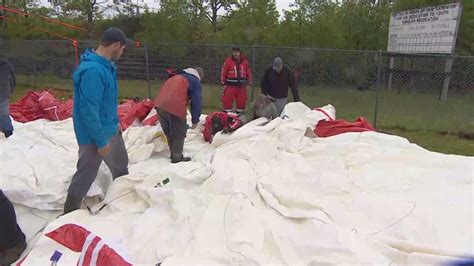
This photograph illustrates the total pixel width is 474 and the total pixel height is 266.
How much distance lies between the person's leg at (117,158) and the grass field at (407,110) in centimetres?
487

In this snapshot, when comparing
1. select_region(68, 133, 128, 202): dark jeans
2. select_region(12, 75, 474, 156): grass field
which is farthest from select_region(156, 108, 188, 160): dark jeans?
select_region(12, 75, 474, 156): grass field

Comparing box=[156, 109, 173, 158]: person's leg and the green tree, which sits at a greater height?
the green tree

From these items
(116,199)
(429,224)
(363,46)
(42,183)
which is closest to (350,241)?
(429,224)

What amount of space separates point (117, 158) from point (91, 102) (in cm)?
75

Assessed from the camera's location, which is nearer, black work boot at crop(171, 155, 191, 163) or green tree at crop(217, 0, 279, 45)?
black work boot at crop(171, 155, 191, 163)

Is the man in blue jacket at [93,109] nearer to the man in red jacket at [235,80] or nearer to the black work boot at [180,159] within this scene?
the black work boot at [180,159]

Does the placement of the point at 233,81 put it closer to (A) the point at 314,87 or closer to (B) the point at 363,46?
(A) the point at 314,87

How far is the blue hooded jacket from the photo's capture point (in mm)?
3049

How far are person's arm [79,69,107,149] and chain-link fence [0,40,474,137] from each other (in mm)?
5669

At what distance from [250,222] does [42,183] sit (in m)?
1.81

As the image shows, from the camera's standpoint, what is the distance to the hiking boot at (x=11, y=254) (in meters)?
2.63

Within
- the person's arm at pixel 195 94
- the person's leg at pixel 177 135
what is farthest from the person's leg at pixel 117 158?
the person's arm at pixel 195 94

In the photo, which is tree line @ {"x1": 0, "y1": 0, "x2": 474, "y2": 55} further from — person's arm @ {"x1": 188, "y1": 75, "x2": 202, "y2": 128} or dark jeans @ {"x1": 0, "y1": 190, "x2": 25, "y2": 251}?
dark jeans @ {"x1": 0, "y1": 190, "x2": 25, "y2": 251}

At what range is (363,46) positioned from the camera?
41.1 feet
